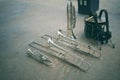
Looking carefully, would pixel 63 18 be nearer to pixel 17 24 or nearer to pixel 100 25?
pixel 17 24

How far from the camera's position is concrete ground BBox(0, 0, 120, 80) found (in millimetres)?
5020

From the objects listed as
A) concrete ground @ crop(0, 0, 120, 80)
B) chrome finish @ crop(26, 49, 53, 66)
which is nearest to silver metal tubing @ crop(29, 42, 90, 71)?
concrete ground @ crop(0, 0, 120, 80)

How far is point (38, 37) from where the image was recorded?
720cm

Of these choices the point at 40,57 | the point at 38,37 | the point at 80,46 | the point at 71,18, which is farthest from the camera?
the point at 38,37

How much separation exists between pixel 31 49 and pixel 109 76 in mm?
2803

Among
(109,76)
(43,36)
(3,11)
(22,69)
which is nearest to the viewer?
(109,76)

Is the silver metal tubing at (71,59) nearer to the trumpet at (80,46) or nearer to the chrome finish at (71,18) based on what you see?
the trumpet at (80,46)

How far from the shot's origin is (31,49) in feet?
20.6

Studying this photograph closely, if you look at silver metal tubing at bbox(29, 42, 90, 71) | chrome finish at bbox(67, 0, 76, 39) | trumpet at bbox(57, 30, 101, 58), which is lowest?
silver metal tubing at bbox(29, 42, 90, 71)

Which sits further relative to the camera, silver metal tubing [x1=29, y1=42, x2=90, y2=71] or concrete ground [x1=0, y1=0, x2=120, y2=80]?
silver metal tubing [x1=29, y1=42, x2=90, y2=71]

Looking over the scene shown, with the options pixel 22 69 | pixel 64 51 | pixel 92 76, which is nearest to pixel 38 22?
pixel 64 51

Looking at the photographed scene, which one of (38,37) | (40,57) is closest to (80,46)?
(40,57)

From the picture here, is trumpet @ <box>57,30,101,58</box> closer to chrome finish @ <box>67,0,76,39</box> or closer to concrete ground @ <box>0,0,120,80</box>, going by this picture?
concrete ground @ <box>0,0,120,80</box>

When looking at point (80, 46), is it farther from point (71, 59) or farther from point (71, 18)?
point (71, 18)
